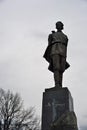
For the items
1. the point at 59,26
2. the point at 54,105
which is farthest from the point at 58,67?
the point at 59,26

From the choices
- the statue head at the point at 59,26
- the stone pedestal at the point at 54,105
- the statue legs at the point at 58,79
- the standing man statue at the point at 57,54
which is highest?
the statue head at the point at 59,26

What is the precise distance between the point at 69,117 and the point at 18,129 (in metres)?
22.1

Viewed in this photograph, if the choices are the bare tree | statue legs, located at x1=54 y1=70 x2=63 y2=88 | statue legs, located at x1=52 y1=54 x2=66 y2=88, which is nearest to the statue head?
statue legs, located at x1=52 y1=54 x2=66 y2=88

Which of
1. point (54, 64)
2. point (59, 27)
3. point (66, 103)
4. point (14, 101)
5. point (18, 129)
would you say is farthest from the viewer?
point (14, 101)

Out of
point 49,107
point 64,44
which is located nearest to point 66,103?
point 49,107

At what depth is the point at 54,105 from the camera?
7941 millimetres

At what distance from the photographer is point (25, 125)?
29.1 m

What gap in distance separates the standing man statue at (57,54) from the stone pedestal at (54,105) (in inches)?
13.9

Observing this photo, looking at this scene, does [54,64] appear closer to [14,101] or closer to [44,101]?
[44,101]

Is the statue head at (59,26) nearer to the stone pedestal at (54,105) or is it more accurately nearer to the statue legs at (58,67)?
the statue legs at (58,67)

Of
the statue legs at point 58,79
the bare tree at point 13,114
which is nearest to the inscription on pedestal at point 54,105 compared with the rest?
the statue legs at point 58,79

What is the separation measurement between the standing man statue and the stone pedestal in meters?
0.35

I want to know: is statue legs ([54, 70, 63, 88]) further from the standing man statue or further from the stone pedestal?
the stone pedestal

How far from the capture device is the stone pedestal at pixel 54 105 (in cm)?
774
